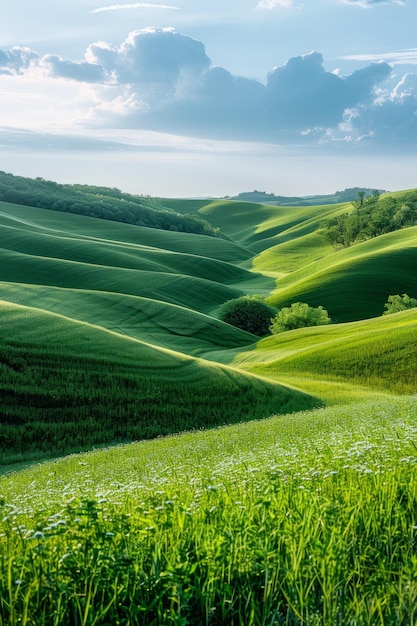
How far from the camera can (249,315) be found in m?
81.8

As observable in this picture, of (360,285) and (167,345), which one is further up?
(360,285)

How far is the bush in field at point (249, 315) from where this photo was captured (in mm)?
81062

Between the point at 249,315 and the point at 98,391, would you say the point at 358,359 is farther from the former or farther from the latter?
the point at 249,315

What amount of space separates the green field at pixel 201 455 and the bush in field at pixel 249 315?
8081 mm

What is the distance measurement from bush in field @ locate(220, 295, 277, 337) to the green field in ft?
26.5

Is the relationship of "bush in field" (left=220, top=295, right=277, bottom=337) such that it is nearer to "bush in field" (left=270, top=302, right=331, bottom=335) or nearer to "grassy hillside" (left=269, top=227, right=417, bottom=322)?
"bush in field" (left=270, top=302, right=331, bottom=335)

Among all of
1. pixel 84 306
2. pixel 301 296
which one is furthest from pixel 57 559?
pixel 301 296

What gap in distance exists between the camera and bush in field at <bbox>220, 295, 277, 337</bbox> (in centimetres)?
8106

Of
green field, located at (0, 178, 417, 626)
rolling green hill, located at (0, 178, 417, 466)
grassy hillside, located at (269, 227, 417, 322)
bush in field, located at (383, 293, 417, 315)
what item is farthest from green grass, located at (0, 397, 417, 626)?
grassy hillside, located at (269, 227, 417, 322)

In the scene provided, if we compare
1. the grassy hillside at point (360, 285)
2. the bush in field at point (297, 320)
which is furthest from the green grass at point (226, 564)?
the grassy hillside at point (360, 285)

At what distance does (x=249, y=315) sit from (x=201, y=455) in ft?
223

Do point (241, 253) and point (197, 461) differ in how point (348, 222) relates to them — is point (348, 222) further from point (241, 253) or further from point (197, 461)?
point (197, 461)

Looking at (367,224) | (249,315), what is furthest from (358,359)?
(367,224)

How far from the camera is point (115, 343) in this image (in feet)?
129
